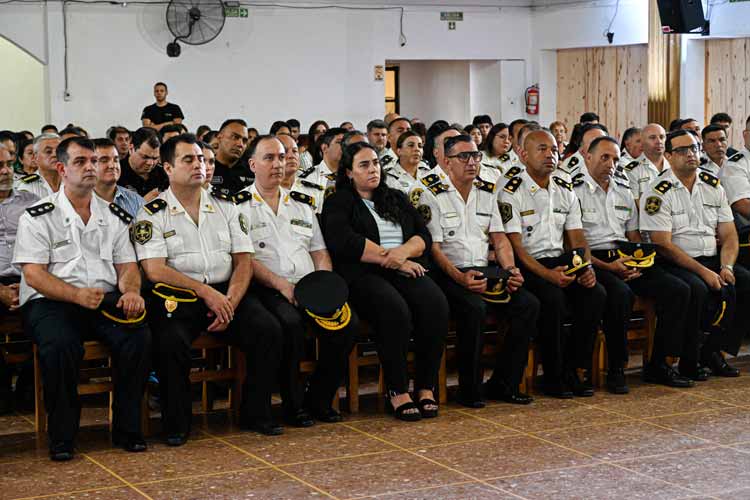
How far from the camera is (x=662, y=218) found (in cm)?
582

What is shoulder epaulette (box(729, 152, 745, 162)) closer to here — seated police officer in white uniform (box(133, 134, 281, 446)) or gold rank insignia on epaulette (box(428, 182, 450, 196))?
gold rank insignia on epaulette (box(428, 182, 450, 196))

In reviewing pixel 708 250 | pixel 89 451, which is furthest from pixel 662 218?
pixel 89 451

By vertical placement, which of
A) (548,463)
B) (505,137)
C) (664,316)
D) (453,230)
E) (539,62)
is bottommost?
(548,463)

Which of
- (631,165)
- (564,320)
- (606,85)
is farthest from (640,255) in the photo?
(606,85)

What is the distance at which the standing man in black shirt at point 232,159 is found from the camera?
249 inches

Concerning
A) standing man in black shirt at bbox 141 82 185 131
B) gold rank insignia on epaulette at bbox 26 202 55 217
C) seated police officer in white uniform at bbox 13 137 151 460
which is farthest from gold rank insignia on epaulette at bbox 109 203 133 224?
standing man in black shirt at bbox 141 82 185 131

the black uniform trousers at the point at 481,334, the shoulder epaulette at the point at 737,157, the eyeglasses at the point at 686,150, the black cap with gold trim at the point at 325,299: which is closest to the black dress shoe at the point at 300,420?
the black cap with gold trim at the point at 325,299

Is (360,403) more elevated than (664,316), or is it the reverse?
(664,316)

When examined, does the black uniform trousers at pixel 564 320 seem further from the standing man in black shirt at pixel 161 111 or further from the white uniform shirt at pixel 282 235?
the standing man in black shirt at pixel 161 111

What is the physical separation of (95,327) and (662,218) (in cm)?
300

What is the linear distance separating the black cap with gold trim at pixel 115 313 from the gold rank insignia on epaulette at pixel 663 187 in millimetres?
2857

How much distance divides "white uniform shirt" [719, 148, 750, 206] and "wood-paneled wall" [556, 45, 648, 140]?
6077 millimetres

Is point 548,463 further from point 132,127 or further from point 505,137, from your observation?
point 132,127

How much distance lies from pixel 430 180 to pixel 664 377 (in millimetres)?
1532
